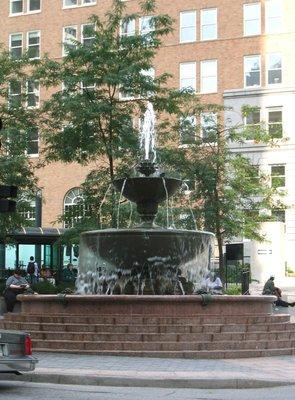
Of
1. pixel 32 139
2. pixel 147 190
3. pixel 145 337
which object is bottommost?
pixel 145 337

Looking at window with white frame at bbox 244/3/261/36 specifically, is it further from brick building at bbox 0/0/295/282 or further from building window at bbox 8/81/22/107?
building window at bbox 8/81/22/107

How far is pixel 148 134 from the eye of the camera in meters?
25.8

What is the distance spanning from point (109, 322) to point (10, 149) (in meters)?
14.2

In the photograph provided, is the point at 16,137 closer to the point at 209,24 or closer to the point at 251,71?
the point at 251,71

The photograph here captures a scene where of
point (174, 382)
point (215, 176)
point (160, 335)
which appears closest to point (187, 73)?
point (215, 176)

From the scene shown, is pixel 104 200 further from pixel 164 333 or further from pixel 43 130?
pixel 164 333

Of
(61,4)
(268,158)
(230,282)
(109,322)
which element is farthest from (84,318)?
(61,4)

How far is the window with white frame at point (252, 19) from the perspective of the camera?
2067 inches

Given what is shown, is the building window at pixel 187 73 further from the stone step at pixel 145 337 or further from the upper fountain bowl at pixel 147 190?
the stone step at pixel 145 337

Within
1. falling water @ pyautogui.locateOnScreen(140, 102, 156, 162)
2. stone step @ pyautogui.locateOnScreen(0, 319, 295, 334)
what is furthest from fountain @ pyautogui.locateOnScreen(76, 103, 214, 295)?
falling water @ pyautogui.locateOnScreen(140, 102, 156, 162)

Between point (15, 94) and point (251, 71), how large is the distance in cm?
2630

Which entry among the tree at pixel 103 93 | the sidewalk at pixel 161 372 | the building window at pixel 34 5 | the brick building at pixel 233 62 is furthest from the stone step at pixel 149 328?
the building window at pixel 34 5

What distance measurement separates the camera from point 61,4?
58.7m

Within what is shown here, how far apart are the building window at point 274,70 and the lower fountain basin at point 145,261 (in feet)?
116
